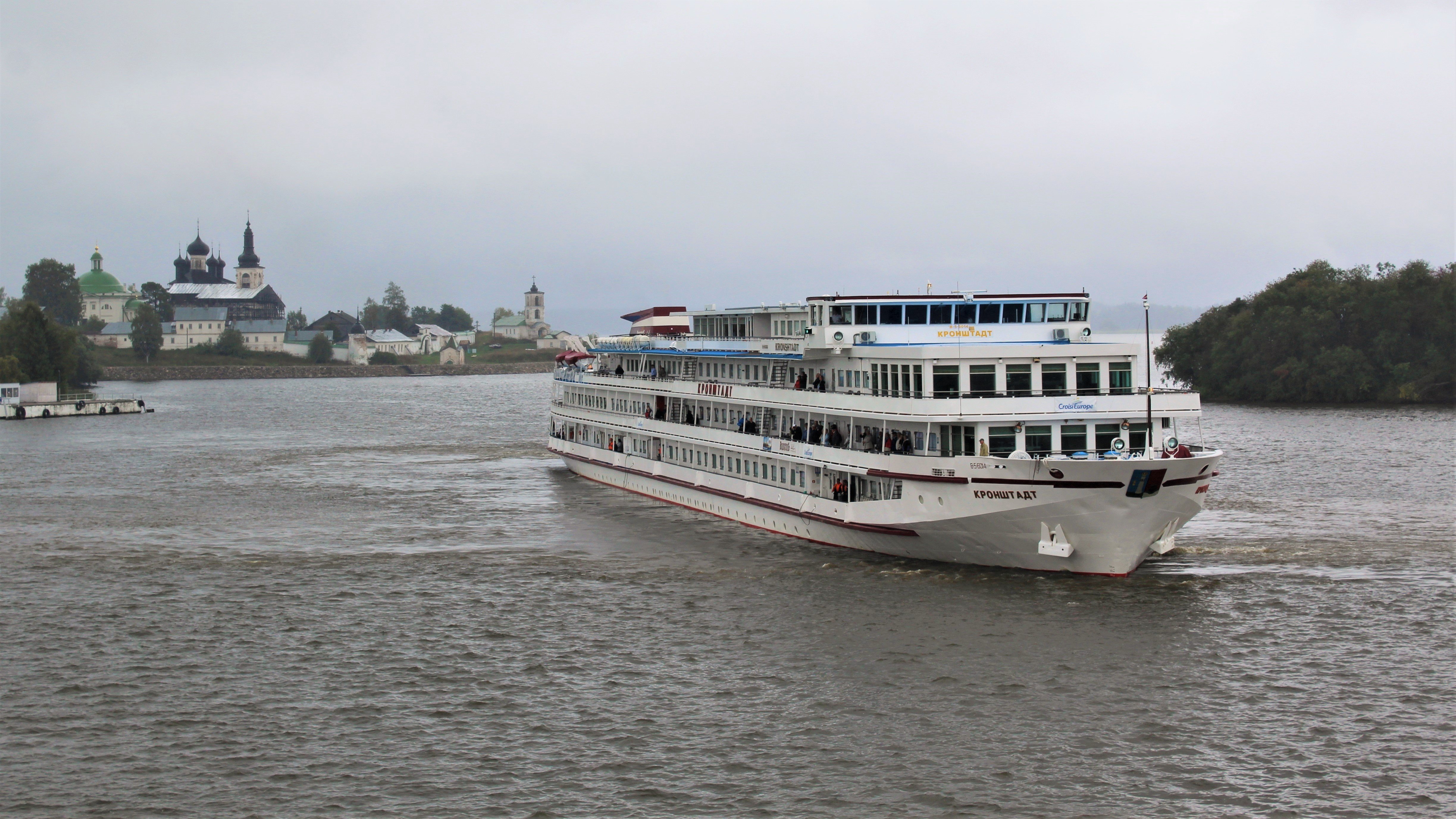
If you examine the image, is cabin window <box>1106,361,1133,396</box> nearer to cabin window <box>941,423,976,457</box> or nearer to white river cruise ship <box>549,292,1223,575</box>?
white river cruise ship <box>549,292,1223,575</box>

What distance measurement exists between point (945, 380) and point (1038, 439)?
3178 mm

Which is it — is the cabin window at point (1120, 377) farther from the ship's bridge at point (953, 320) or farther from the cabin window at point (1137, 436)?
the ship's bridge at point (953, 320)

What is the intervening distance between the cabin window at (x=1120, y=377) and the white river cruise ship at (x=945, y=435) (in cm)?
6

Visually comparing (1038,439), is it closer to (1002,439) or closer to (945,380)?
(1002,439)

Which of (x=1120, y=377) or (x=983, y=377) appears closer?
(x=983, y=377)

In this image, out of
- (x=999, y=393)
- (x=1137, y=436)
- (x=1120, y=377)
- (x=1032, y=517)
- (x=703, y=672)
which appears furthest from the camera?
(x=1120, y=377)

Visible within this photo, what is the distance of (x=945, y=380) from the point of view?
123 ft

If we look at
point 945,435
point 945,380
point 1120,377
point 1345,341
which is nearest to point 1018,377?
point 945,380

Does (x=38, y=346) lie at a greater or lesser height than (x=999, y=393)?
greater

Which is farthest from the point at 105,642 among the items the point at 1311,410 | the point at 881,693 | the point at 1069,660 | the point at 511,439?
the point at 1311,410

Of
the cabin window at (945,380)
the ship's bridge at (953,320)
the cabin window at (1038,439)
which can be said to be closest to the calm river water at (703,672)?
the cabin window at (1038,439)

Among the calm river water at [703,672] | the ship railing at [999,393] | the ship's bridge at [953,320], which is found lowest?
the calm river water at [703,672]

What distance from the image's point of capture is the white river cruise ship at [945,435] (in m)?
34.9

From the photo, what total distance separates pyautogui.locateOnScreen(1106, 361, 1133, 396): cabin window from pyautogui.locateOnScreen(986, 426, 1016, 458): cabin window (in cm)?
335
